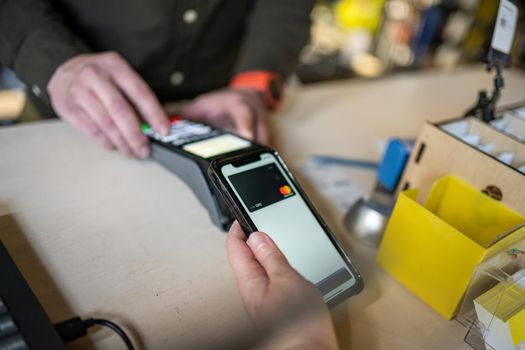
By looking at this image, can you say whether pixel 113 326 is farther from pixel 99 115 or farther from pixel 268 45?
pixel 268 45

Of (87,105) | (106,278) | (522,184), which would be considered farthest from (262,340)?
(87,105)

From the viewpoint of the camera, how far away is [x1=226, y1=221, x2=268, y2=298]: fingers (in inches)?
14.5

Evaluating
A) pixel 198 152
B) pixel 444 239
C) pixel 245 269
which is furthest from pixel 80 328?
pixel 444 239

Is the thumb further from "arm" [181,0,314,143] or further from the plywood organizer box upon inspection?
"arm" [181,0,314,143]

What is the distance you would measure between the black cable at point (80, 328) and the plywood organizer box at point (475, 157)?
0.39 meters

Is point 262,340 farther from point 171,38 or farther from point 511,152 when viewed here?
point 171,38

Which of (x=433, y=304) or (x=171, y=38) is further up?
(x=171, y=38)

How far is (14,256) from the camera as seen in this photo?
0.43 m

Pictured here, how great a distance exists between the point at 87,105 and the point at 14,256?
239 mm

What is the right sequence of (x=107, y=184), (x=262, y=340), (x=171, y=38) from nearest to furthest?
(x=262, y=340) → (x=107, y=184) → (x=171, y=38)

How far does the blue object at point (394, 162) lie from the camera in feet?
1.92

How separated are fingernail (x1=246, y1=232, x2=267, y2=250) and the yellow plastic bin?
17 centimetres

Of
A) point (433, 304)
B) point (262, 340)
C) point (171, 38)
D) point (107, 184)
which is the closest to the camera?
point (262, 340)

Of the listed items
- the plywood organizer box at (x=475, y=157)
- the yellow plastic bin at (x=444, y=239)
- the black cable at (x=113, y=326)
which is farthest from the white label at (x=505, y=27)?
the black cable at (x=113, y=326)
